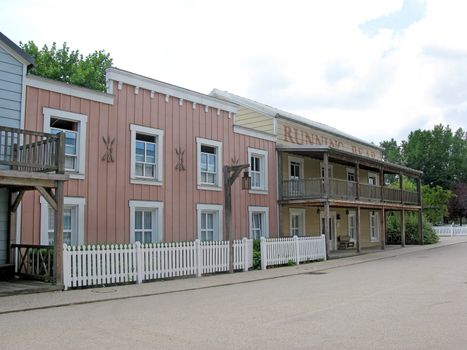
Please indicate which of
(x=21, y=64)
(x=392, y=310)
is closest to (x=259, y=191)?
(x=21, y=64)

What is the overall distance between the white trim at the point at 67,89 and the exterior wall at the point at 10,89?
31cm

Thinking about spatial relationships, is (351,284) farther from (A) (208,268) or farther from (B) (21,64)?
(B) (21,64)

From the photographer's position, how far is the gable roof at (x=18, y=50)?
12.6 m

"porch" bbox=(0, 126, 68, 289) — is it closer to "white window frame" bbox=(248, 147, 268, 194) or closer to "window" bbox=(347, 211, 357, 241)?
"white window frame" bbox=(248, 147, 268, 194)

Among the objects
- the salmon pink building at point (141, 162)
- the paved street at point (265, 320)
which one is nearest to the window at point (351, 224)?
the salmon pink building at point (141, 162)

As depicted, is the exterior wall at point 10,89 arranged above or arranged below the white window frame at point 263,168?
above

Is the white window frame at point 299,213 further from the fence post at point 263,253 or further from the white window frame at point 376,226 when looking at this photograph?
the white window frame at point 376,226

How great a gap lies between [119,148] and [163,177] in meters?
1.96

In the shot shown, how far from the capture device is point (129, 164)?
1597 cm

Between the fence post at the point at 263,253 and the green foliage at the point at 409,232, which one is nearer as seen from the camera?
the fence post at the point at 263,253

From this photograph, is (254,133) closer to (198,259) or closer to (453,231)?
(198,259)

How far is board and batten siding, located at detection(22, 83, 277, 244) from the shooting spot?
14.3 meters

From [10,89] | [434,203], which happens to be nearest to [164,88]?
[10,89]

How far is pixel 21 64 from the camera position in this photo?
43.8 feet
